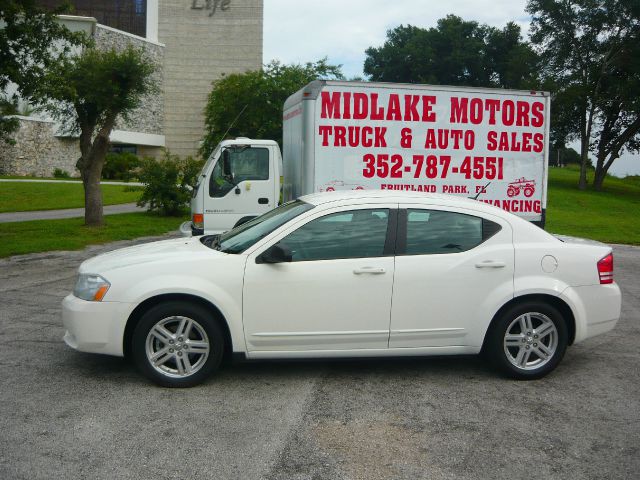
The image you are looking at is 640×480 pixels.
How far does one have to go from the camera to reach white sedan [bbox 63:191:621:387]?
5.70m

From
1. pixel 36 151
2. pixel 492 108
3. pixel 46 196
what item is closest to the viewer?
pixel 492 108

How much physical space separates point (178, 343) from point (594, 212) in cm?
3318

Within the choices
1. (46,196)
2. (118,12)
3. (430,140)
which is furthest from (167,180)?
(118,12)

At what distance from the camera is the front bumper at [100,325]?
5668mm

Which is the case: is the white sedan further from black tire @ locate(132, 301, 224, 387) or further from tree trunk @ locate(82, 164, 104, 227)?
tree trunk @ locate(82, 164, 104, 227)

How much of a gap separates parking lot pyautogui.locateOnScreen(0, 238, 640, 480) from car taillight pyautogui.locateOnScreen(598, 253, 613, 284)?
85 centimetres

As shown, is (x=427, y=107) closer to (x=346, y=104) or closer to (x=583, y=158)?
(x=346, y=104)

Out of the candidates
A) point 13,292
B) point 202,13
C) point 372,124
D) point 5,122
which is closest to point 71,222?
point 5,122

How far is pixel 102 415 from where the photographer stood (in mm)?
5074

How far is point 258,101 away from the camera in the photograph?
109 feet

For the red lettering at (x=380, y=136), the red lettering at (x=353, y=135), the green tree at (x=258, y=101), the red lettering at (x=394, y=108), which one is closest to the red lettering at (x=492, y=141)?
the red lettering at (x=394, y=108)

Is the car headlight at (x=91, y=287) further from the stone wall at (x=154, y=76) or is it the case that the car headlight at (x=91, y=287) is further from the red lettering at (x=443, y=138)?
the stone wall at (x=154, y=76)

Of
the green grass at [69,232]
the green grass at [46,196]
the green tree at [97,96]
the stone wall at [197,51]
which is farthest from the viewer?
the stone wall at [197,51]

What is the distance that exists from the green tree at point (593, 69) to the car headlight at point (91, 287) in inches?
1810
